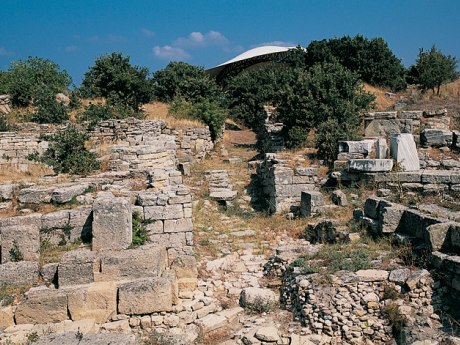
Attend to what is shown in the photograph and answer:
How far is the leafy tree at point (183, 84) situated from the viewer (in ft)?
73.0

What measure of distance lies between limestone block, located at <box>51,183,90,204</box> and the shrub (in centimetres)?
140

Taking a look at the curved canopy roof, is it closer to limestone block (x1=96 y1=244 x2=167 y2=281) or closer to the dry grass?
the dry grass

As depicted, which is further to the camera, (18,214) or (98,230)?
(18,214)

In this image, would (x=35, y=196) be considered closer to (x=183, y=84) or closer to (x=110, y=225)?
(x=110, y=225)

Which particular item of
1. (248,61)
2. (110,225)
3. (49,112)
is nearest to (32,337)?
(110,225)

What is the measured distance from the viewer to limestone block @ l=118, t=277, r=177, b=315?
5340mm

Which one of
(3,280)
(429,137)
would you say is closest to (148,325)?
(3,280)

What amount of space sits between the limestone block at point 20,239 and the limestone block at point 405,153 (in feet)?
27.7

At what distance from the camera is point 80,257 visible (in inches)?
223

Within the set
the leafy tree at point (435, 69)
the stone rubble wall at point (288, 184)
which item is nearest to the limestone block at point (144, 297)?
the stone rubble wall at point (288, 184)

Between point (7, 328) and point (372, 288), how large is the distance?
4.96m

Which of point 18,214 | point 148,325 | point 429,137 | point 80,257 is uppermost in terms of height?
point 429,137

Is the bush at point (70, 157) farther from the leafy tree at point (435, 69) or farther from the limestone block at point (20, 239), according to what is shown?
the leafy tree at point (435, 69)

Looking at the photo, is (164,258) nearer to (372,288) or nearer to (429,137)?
(372,288)
